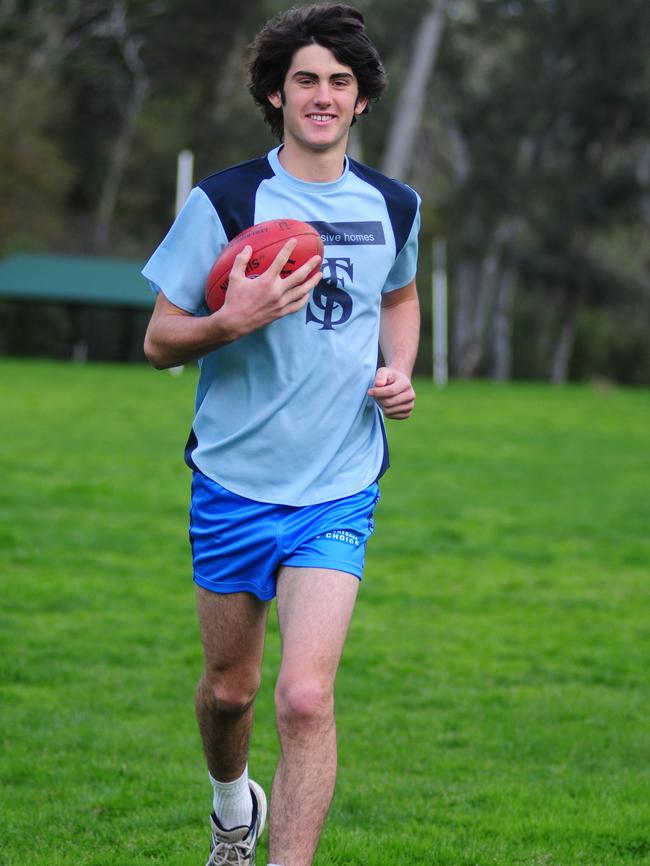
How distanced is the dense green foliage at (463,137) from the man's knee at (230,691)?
39370mm

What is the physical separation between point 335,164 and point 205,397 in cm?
77

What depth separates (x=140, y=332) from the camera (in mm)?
47156

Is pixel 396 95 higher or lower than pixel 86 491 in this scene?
higher

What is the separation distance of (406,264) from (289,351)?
57cm

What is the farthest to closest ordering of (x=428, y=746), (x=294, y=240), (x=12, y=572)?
(x=12, y=572) → (x=428, y=746) → (x=294, y=240)

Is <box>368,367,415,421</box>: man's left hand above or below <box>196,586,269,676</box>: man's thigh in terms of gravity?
above

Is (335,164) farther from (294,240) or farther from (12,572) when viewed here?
(12,572)

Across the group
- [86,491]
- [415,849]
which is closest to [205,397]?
[415,849]

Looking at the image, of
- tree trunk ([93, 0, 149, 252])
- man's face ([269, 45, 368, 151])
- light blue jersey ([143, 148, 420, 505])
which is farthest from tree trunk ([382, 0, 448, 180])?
light blue jersey ([143, 148, 420, 505])

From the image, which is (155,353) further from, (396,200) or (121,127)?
(121,127)

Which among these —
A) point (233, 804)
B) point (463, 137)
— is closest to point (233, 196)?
point (233, 804)

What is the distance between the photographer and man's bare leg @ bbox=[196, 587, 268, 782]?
13.1 ft

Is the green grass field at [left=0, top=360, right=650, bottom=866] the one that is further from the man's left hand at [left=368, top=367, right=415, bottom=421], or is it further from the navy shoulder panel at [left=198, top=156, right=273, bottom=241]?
the navy shoulder panel at [left=198, top=156, right=273, bottom=241]

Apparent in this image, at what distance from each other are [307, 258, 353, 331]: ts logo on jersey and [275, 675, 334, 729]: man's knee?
0.98m
